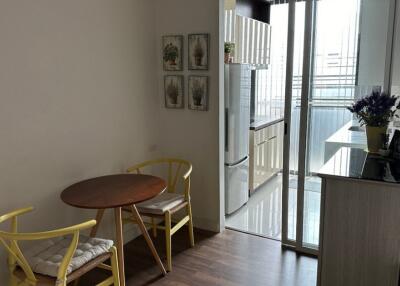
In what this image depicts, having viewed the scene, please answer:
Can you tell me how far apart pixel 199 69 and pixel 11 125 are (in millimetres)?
1689

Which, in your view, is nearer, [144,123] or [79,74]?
[79,74]

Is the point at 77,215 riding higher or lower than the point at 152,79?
lower

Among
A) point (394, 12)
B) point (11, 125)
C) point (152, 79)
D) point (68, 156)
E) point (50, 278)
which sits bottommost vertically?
point (50, 278)

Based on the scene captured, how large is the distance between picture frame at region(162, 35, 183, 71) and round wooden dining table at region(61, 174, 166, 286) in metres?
1.17

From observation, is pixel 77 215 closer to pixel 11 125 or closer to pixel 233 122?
pixel 11 125

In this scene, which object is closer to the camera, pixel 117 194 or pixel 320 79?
pixel 117 194

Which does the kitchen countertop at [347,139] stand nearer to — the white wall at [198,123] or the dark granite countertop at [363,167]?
the dark granite countertop at [363,167]

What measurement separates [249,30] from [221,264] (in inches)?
112

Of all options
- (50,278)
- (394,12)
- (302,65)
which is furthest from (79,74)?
(394,12)

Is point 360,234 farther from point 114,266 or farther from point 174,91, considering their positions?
point 174,91

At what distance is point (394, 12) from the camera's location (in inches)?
100.0

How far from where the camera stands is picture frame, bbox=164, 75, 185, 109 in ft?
11.3

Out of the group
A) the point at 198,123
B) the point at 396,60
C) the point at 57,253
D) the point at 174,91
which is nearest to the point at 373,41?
the point at 396,60

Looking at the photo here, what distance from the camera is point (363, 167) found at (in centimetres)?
212
